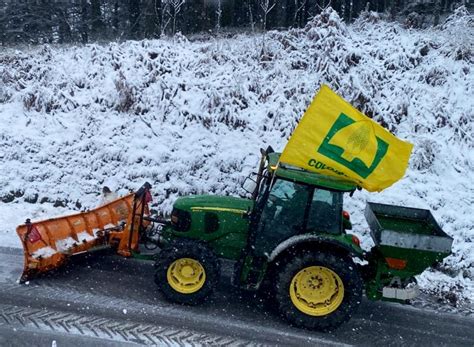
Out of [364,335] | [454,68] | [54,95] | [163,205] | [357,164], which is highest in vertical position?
[454,68]

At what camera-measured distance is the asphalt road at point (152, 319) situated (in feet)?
18.7

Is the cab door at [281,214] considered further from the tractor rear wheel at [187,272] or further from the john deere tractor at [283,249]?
the tractor rear wheel at [187,272]

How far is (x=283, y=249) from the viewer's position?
20.2 ft

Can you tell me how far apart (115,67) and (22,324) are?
8.64m

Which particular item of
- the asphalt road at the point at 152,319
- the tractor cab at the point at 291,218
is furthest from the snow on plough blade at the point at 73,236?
the tractor cab at the point at 291,218

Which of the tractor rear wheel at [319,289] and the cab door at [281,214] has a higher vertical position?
the cab door at [281,214]

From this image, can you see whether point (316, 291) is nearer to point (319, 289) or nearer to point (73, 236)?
point (319, 289)

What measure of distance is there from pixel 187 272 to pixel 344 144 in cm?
261

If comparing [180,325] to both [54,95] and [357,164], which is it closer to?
[357,164]

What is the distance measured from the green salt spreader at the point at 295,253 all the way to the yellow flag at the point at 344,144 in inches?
12.3

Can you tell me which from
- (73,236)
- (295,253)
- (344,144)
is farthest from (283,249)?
(73,236)

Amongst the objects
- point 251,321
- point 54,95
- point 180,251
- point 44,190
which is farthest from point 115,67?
point 251,321

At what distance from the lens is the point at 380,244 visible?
609cm

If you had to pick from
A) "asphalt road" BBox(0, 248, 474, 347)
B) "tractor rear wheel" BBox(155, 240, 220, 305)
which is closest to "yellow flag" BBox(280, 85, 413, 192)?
"tractor rear wheel" BBox(155, 240, 220, 305)
